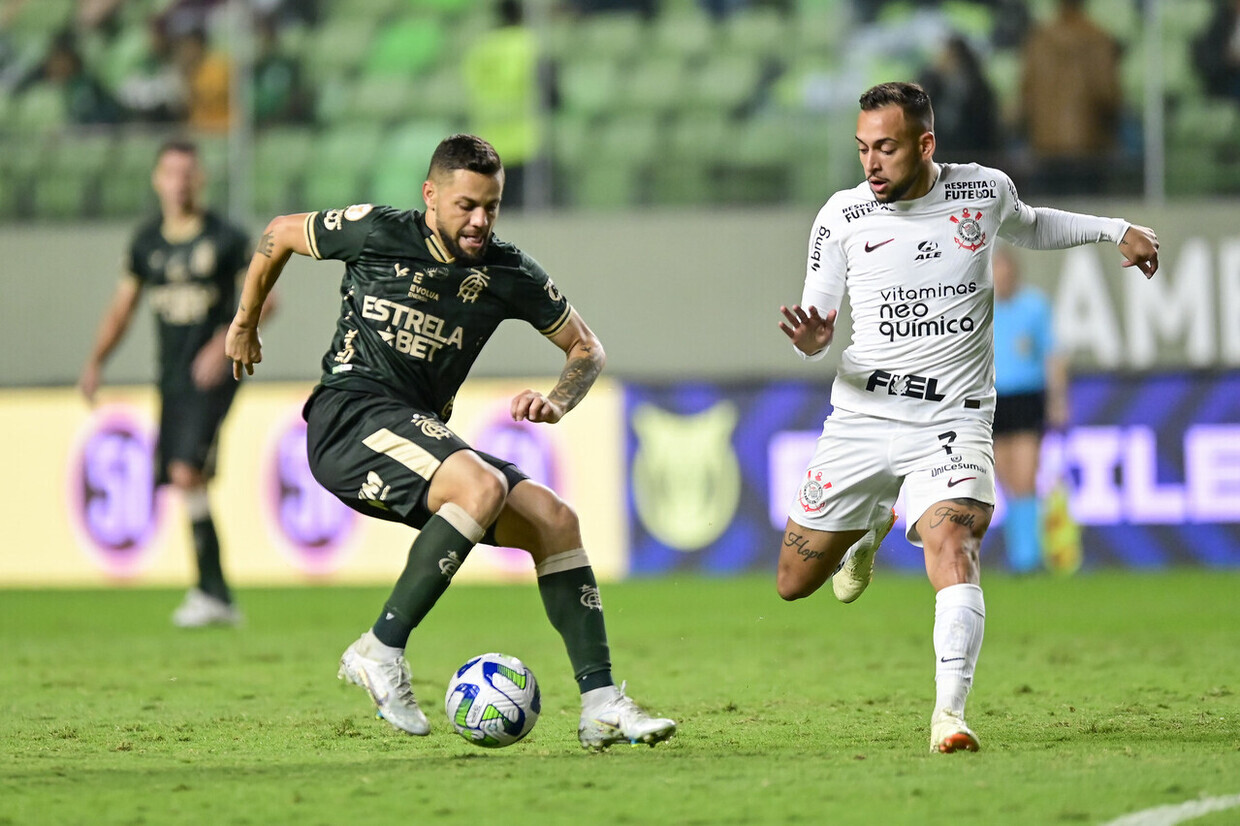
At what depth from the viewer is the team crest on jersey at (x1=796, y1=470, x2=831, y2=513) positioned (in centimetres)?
556

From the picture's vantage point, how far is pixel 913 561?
1252cm

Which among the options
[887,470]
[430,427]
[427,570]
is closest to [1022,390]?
[887,470]

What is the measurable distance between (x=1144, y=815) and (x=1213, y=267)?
9876 millimetres

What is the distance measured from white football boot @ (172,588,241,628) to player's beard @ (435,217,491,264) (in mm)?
4621

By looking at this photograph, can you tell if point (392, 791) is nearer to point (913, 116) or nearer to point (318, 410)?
point (318, 410)

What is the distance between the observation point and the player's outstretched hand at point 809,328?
5.07 metres

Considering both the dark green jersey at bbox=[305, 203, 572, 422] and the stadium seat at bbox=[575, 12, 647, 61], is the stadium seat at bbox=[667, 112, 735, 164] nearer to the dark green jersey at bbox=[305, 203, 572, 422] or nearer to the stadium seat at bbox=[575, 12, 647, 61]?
the stadium seat at bbox=[575, 12, 647, 61]

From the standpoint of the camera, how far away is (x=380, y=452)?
518cm

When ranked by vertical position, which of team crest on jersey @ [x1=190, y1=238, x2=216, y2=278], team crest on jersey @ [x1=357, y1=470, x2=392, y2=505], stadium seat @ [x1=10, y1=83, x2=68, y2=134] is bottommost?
team crest on jersey @ [x1=357, y1=470, x2=392, y2=505]

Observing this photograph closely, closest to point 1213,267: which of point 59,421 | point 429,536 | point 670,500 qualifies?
point 670,500

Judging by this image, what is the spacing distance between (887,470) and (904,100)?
1.11 m

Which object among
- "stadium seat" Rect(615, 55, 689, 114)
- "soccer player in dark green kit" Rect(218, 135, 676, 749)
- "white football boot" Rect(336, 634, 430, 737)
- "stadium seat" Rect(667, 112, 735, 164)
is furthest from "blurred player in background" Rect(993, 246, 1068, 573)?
"white football boot" Rect(336, 634, 430, 737)

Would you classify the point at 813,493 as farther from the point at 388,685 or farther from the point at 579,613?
the point at 388,685

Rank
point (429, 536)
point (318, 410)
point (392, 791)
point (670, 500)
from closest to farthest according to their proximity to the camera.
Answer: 1. point (392, 791)
2. point (429, 536)
3. point (318, 410)
4. point (670, 500)
